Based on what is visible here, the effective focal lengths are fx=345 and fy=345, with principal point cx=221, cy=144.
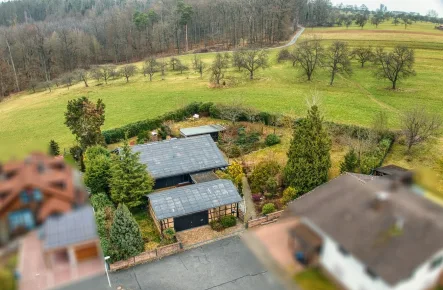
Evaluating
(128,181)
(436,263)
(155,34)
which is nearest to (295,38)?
(155,34)

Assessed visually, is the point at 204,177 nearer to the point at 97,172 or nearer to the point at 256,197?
the point at 256,197

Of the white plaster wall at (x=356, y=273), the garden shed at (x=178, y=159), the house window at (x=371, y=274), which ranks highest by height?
the house window at (x=371, y=274)

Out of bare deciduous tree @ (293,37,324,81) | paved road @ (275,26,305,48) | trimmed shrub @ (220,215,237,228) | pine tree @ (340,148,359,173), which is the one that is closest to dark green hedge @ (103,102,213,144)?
trimmed shrub @ (220,215,237,228)

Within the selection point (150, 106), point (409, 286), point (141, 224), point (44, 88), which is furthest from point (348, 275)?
point (44, 88)

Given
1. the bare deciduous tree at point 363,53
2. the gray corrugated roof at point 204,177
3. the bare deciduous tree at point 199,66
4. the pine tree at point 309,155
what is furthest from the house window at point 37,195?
the bare deciduous tree at point 199,66

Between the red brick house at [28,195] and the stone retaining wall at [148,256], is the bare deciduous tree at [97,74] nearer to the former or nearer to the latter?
the stone retaining wall at [148,256]

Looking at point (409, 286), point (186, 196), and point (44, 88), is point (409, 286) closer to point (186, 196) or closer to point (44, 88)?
point (186, 196)
